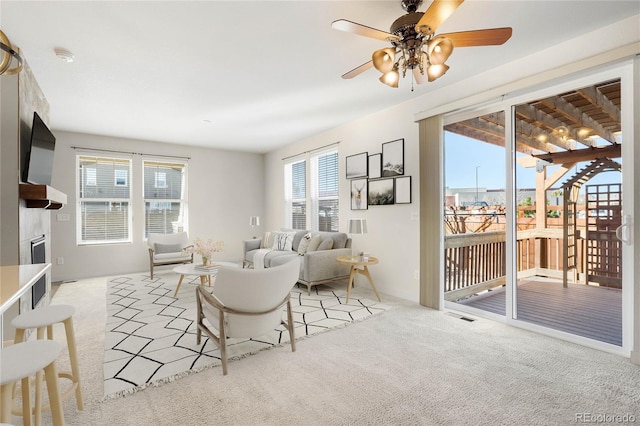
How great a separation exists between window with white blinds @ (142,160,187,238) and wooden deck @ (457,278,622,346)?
19.2 feet

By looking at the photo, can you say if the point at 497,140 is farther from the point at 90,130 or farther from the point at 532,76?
the point at 90,130

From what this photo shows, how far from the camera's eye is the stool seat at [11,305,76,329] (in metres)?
1.65

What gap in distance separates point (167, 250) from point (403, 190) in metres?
4.37

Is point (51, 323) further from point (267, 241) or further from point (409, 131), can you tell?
point (267, 241)

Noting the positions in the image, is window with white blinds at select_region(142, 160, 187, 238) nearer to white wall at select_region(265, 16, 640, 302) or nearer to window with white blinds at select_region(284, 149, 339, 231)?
window with white blinds at select_region(284, 149, 339, 231)

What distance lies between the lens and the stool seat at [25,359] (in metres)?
1.11

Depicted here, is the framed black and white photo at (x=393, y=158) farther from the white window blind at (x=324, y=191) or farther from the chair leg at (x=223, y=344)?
the chair leg at (x=223, y=344)

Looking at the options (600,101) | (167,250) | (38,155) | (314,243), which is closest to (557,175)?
(600,101)

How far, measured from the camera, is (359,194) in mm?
4867

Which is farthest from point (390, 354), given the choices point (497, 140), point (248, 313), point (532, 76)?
point (532, 76)

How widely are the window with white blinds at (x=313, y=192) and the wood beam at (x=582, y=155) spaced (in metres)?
3.19

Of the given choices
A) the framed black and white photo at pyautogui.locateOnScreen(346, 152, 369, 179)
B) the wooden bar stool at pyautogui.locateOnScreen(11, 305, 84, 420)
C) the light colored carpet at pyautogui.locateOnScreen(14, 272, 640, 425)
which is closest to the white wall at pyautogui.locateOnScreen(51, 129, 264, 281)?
the framed black and white photo at pyautogui.locateOnScreen(346, 152, 369, 179)

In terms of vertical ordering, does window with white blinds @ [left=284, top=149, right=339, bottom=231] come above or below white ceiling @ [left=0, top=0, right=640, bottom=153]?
below

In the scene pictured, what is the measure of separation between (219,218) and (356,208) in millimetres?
3648
